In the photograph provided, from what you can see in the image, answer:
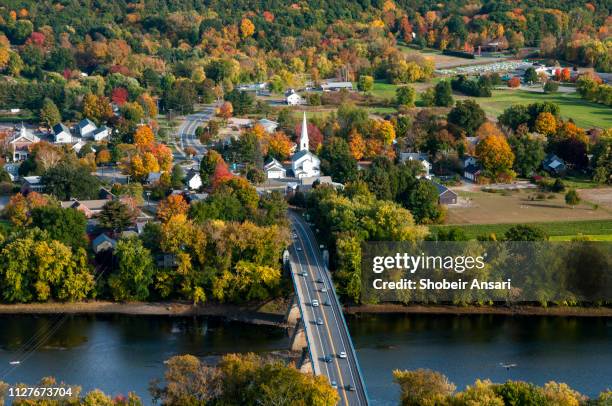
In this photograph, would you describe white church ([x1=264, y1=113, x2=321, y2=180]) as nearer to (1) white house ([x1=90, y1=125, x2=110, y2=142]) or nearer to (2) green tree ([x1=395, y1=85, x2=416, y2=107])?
(1) white house ([x1=90, y1=125, x2=110, y2=142])

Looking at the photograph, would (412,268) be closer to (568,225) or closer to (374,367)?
(374,367)

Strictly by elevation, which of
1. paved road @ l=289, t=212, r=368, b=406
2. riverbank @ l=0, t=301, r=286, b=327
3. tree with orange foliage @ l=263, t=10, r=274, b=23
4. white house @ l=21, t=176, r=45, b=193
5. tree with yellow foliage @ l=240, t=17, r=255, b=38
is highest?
tree with orange foliage @ l=263, t=10, r=274, b=23

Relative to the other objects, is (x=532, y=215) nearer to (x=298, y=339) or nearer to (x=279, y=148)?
(x=279, y=148)

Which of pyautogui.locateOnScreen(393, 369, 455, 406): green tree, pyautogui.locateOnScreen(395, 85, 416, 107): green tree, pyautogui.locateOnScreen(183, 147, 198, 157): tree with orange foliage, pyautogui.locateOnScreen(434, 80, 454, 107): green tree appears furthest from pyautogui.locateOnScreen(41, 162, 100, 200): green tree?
pyautogui.locateOnScreen(434, 80, 454, 107): green tree

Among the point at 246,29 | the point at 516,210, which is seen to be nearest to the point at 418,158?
the point at 516,210

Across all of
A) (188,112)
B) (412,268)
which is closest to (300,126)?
(188,112)

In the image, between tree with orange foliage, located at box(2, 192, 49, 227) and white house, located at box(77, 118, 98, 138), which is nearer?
tree with orange foliage, located at box(2, 192, 49, 227)

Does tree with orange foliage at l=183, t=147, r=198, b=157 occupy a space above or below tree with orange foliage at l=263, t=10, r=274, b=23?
below
